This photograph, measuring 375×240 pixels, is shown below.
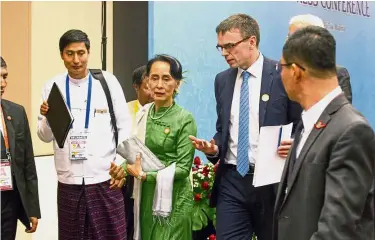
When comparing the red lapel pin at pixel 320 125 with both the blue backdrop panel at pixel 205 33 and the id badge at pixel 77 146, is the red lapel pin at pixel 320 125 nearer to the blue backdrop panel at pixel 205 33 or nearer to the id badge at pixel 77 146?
the id badge at pixel 77 146

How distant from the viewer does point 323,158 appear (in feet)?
6.27

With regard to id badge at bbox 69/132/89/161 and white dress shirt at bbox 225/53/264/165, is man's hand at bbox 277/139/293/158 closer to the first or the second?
white dress shirt at bbox 225/53/264/165

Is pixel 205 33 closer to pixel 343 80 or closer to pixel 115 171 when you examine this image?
pixel 115 171

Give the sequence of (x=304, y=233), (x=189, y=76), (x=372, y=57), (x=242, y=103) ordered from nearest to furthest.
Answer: (x=304, y=233), (x=242, y=103), (x=189, y=76), (x=372, y=57)

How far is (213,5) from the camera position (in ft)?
18.9

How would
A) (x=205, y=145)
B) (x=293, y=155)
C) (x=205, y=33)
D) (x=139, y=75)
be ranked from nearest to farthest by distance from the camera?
(x=293, y=155) → (x=205, y=145) → (x=139, y=75) → (x=205, y=33)

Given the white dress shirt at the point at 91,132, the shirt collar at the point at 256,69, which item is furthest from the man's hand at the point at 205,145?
the white dress shirt at the point at 91,132

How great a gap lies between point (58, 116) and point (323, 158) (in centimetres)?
181

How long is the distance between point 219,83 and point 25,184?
49.9 inches

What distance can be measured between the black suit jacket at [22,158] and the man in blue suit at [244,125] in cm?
103

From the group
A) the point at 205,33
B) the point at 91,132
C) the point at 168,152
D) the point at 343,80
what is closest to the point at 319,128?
the point at 343,80

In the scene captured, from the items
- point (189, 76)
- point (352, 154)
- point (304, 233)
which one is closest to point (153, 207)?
point (304, 233)

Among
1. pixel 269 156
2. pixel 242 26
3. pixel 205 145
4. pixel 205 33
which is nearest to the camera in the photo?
pixel 269 156

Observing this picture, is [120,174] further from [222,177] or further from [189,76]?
[189,76]
